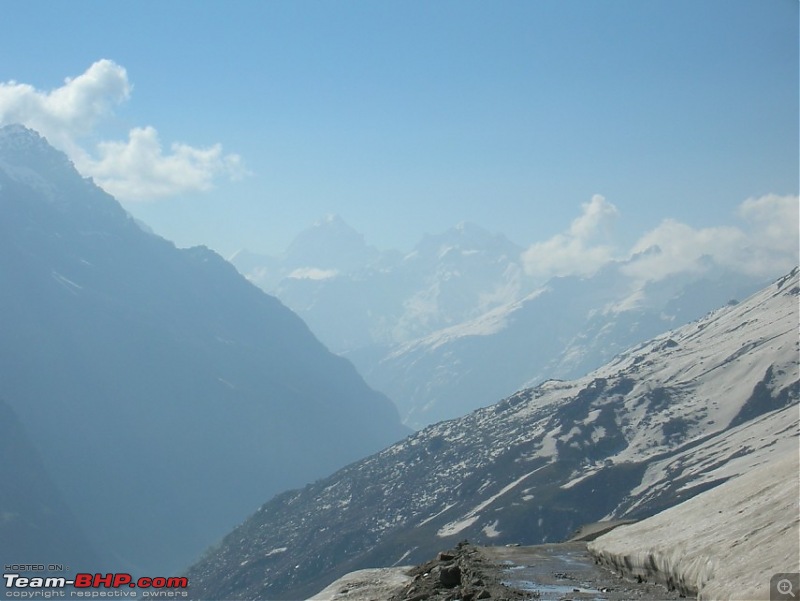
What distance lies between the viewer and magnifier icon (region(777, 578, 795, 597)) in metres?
19.6

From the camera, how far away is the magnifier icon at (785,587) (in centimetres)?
1962

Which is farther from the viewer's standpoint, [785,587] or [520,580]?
[520,580]

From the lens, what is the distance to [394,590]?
38406mm

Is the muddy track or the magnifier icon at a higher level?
the muddy track

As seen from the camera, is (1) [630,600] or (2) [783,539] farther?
(1) [630,600]

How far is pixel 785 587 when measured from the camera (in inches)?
781

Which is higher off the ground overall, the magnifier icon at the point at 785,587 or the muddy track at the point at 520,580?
the muddy track at the point at 520,580

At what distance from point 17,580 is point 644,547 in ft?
→ 113

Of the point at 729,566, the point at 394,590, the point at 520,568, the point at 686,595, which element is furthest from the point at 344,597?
the point at 729,566

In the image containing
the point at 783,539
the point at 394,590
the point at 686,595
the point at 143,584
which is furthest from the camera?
the point at 143,584

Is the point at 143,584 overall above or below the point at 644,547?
above

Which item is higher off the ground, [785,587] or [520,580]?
[520,580]

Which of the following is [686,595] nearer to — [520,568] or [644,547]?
[644,547]

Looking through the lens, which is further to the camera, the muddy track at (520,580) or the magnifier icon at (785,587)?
the muddy track at (520,580)
